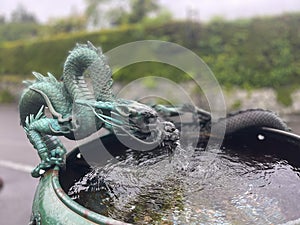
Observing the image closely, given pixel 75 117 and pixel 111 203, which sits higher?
pixel 75 117

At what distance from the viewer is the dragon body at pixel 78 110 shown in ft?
8.40

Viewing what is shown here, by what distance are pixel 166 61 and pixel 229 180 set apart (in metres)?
11.7

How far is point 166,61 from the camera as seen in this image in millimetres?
14312

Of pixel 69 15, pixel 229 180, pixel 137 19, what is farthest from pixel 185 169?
pixel 69 15

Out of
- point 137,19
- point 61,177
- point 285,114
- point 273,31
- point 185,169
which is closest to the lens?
point 61,177

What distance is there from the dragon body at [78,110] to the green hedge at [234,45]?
1053cm

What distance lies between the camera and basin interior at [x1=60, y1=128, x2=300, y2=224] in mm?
2422

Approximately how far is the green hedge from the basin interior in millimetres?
9412

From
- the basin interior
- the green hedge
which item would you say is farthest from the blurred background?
the basin interior

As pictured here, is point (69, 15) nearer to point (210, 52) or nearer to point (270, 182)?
→ point (210, 52)

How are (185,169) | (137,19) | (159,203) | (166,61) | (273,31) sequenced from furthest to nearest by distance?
(137,19) < (166,61) < (273,31) < (185,169) < (159,203)

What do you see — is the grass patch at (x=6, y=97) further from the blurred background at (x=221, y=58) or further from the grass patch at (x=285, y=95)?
the grass patch at (x=285, y=95)

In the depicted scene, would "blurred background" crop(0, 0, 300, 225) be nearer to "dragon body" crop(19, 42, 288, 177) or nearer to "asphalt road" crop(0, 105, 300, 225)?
"asphalt road" crop(0, 105, 300, 225)

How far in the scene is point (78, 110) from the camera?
2750 millimetres
